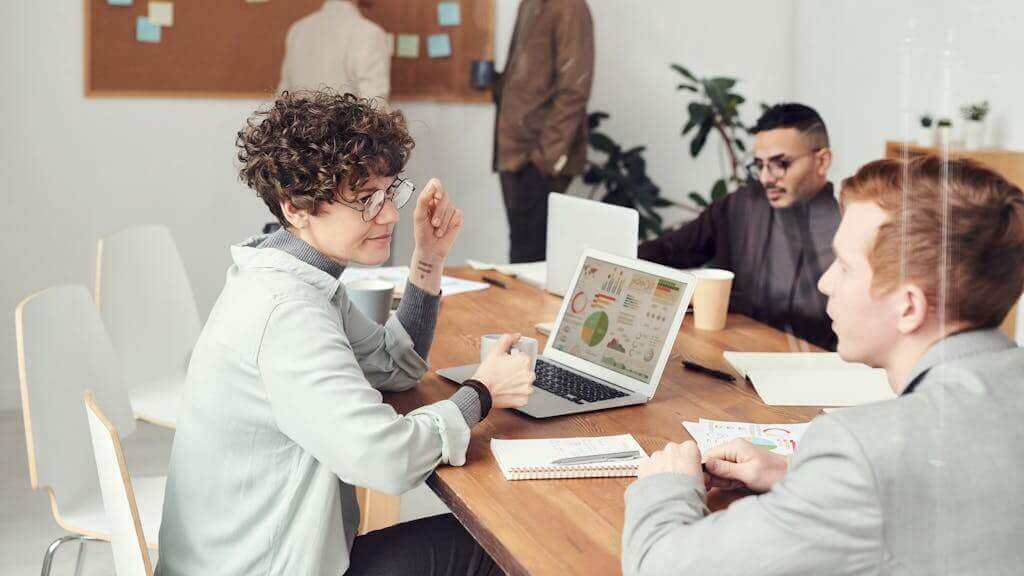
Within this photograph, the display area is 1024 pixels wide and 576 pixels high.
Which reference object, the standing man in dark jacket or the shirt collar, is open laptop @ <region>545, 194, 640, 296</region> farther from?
the standing man in dark jacket

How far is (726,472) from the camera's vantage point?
1.29m

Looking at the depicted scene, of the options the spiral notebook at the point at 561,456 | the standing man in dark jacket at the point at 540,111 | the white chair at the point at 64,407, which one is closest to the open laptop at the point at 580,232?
the spiral notebook at the point at 561,456

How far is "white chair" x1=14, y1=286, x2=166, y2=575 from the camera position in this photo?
5.78 feet

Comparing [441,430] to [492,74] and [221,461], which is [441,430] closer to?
[221,461]

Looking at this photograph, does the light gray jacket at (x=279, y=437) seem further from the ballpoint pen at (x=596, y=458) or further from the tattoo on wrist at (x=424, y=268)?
the tattoo on wrist at (x=424, y=268)

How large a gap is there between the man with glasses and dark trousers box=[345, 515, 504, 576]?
3.54 ft

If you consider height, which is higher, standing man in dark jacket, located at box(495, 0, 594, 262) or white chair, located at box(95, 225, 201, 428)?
standing man in dark jacket, located at box(495, 0, 594, 262)

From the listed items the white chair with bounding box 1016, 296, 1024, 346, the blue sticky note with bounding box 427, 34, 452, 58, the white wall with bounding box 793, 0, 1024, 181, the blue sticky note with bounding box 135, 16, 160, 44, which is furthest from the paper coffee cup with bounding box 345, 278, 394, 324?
the blue sticky note with bounding box 427, 34, 452, 58

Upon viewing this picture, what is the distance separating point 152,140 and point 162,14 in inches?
17.7

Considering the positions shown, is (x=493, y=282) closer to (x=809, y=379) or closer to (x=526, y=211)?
(x=809, y=379)

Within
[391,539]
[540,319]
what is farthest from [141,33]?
[391,539]

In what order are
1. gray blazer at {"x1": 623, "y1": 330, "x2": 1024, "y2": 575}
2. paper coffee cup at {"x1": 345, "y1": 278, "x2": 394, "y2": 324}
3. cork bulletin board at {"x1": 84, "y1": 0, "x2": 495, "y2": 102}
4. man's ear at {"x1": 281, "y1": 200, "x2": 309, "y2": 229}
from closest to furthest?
gray blazer at {"x1": 623, "y1": 330, "x2": 1024, "y2": 575} → man's ear at {"x1": 281, "y1": 200, "x2": 309, "y2": 229} → paper coffee cup at {"x1": 345, "y1": 278, "x2": 394, "y2": 324} → cork bulletin board at {"x1": 84, "y1": 0, "x2": 495, "y2": 102}

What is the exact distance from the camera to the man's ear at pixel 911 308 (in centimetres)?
96

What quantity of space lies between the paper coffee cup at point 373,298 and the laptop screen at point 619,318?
426 millimetres
